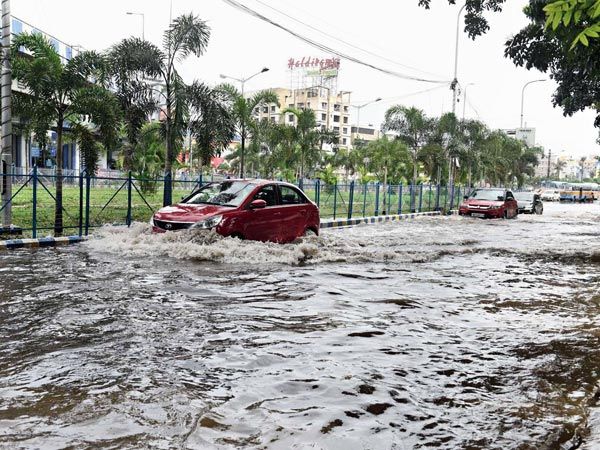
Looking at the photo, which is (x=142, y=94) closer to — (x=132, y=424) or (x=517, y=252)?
(x=517, y=252)

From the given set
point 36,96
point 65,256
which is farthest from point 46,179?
point 65,256

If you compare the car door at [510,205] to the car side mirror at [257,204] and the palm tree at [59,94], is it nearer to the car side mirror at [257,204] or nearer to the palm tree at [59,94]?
the car side mirror at [257,204]

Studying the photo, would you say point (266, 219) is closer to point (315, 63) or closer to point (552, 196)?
point (552, 196)

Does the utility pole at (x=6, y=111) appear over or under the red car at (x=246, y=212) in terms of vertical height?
over

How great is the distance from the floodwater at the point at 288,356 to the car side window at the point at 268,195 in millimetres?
1950

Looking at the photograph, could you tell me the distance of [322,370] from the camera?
473 cm

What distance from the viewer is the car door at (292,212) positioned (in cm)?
1244

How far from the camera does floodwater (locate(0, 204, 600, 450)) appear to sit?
3.62 m

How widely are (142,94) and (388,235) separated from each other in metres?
8.61

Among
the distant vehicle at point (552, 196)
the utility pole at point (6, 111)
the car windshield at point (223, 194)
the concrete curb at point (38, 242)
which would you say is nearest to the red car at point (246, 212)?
the car windshield at point (223, 194)

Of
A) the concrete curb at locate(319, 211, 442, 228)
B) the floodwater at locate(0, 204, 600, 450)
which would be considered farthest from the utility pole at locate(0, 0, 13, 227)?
the concrete curb at locate(319, 211, 442, 228)

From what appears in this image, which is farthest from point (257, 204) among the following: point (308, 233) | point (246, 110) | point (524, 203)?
point (524, 203)

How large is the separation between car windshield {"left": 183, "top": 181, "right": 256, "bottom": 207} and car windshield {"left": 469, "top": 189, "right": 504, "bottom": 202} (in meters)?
20.3

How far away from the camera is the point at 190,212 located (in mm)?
11156
